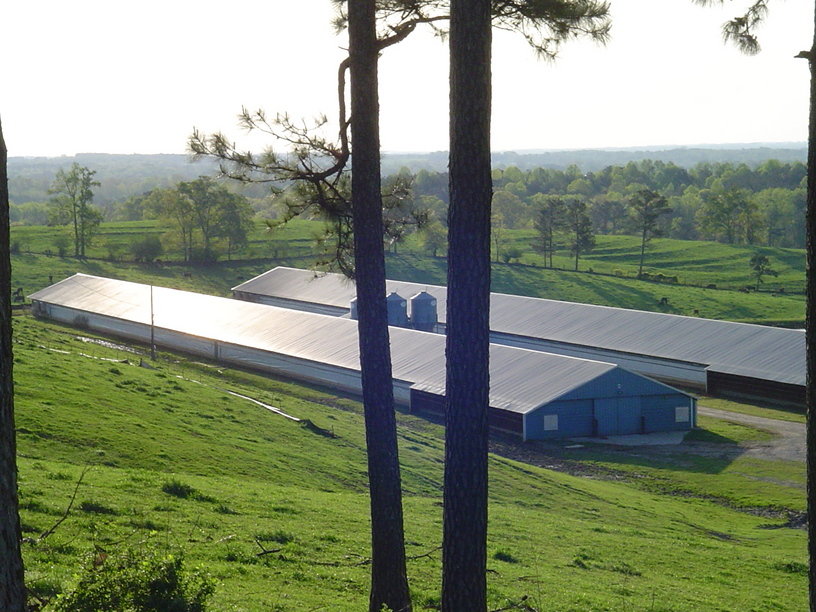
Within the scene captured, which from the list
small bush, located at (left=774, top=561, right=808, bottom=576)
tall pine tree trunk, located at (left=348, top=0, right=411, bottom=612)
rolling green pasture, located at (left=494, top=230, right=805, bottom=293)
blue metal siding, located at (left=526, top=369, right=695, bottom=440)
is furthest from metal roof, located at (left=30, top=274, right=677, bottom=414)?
rolling green pasture, located at (left=494, top=230, right=805, bottom=293)

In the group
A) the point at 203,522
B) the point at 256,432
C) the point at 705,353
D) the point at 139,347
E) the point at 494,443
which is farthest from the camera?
the point at 139,347

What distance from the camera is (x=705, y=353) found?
5088 cm

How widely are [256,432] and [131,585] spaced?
22166mm

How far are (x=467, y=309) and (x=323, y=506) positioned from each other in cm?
1186

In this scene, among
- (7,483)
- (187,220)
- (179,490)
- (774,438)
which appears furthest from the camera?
(187,220)

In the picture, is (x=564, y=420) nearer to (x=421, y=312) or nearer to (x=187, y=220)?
(x=421, y=312)

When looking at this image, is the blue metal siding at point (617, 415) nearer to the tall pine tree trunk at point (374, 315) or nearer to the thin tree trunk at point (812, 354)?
the tall pine tree trunk at point (374, 315)

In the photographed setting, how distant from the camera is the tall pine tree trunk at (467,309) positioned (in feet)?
31.4

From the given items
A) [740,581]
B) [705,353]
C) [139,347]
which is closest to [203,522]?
[740,581]

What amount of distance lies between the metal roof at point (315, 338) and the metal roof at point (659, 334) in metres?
4.22

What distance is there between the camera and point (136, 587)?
882 cm

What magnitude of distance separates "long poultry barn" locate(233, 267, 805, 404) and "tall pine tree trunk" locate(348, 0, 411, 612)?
28.7 meters

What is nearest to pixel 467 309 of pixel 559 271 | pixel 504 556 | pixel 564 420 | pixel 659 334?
pixel 504 556

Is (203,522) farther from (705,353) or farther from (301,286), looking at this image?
(301,286)
